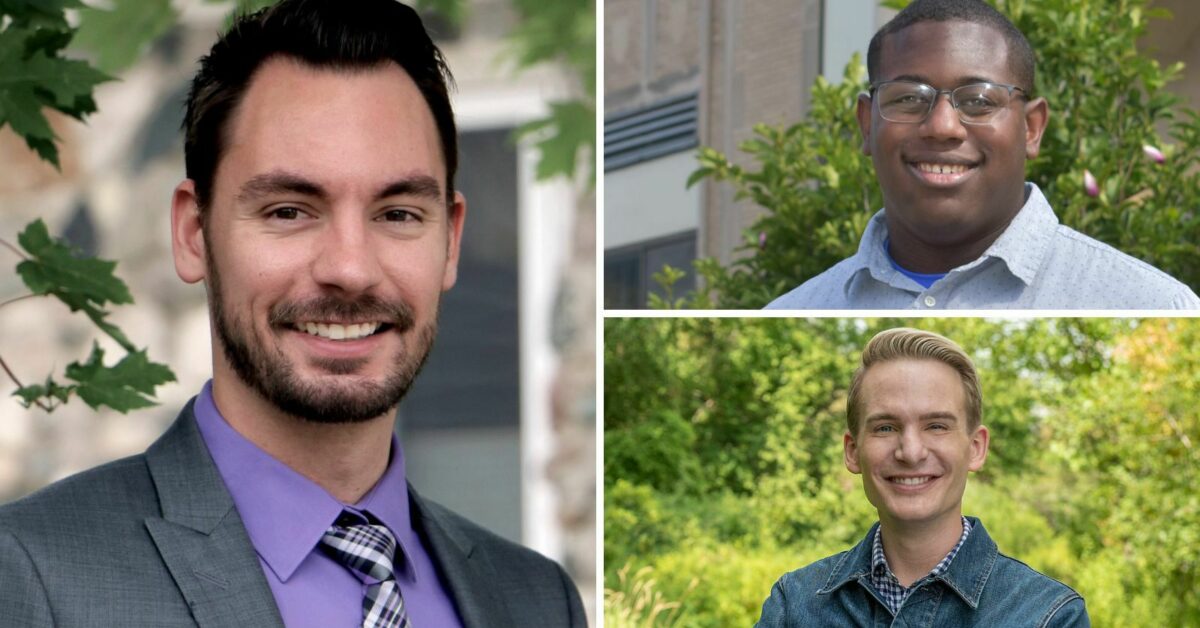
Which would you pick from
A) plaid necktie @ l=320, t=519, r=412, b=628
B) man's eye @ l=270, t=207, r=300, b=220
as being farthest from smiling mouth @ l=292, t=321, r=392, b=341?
plaid necktie @ l=320, t=519, r=412, b=628

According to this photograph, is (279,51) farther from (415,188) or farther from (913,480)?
(913,480)

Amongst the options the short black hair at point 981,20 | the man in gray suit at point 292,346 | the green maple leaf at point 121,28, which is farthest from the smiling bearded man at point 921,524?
the green maple leaf at point 121,28

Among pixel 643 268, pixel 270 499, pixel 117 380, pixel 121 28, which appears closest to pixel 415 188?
pixel 270 499

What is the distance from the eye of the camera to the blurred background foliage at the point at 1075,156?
2.56 metres

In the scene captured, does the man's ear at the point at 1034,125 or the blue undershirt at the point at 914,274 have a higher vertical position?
the man's ear at the point at 1034,125

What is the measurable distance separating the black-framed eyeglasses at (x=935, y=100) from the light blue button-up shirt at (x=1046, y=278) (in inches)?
6.0

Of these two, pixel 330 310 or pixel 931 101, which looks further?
pixel 931 101

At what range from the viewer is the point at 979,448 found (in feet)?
8.26

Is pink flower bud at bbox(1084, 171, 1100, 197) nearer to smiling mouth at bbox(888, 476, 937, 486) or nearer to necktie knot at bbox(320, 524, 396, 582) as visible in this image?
smiling mouth at bbox(888, 476, 937, 486)

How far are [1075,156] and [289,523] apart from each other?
1452 mm

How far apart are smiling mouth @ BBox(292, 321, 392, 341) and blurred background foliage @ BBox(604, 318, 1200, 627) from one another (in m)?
1.01

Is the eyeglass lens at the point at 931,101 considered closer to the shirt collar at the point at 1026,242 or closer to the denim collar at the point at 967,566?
the shirt collar at the point at 1026,242

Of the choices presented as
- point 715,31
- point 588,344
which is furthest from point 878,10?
point 588,344

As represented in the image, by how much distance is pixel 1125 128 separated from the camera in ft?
8.57
